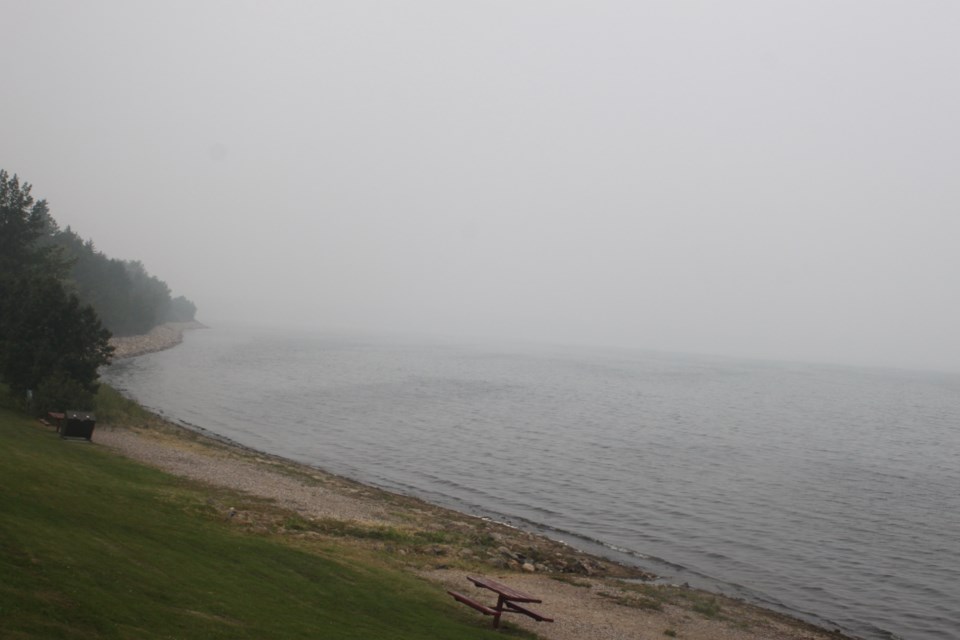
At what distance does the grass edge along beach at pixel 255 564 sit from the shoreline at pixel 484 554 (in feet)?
0.33

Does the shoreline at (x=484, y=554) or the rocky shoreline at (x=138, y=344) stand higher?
the shoreline at (x=484, y=554)

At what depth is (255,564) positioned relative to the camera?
17578 millimetres

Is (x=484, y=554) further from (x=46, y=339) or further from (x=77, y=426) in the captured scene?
(x=46, y=339)

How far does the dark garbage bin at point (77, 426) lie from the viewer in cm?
3102

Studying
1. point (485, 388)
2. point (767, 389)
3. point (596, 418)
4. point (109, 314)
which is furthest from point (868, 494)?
point (767, 389)

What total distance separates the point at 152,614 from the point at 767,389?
156622 mm

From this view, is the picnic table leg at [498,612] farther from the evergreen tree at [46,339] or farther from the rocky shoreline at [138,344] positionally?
the rocky shoreline at [138,344]

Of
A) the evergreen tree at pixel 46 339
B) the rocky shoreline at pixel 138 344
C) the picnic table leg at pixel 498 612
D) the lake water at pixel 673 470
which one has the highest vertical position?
the evergreen tree at pixel 46 339

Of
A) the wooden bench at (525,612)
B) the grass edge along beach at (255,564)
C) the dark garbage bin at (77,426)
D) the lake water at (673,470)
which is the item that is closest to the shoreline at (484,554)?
the grass edge along beach at (255,564)

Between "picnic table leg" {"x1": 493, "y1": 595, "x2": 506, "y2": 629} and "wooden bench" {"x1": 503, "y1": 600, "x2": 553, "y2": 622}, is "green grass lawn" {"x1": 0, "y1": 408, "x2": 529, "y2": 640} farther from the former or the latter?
"wooden bench" {"x1": 503, "y1": 600, "x2": 553, "y2": 622}

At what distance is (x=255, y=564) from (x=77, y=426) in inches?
712

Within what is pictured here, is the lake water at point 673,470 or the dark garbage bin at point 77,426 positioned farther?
the dark garbage bin at point 77,426

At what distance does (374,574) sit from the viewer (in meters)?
20.5

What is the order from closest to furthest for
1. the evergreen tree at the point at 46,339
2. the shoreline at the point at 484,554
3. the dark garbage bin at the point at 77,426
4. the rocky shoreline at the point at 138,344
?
1. the shoreline at the point at 484,554
2. the dark garbage bin at the point at 77,426
3. the evergreen tree at the point at 46,339
4. the rocky shoreline at the point at 138,344
